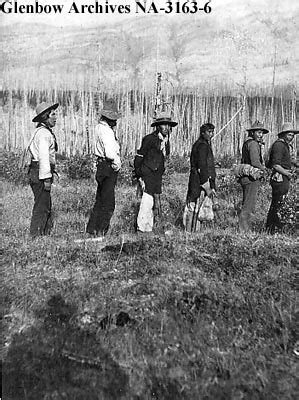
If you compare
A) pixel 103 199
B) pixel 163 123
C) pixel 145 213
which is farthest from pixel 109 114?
pixel 145 213

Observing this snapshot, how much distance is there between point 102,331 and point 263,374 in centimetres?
89

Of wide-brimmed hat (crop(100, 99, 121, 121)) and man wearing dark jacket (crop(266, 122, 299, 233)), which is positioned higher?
wide-brimmed hat (crop(100, 99, 121, 121))

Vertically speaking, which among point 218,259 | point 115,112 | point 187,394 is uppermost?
point 115,112

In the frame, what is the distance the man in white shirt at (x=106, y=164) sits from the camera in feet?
14.4

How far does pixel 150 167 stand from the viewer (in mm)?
4664

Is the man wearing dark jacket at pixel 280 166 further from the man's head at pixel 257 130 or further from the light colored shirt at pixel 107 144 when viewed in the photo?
the light colored shirt at pixel 107 144

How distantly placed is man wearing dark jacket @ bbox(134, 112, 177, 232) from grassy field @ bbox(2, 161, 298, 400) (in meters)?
0.62

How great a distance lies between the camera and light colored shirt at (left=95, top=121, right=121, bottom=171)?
4.37m

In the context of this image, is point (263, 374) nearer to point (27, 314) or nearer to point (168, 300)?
point (168, 300)

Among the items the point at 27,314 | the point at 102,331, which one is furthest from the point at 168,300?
the point at 27,314

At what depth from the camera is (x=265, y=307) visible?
2.69m

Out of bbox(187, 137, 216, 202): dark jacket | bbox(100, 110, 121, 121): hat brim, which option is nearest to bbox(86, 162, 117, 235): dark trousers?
bbox(100, 110, 121, 121): hat brim

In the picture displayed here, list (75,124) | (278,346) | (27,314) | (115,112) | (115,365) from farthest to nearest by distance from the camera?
(75,124) → (115,112) → (27,314) → (278,346) → (115,365)

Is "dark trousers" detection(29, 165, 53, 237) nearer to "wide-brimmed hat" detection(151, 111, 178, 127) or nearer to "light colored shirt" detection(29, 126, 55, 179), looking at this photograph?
"light colored shirt" detection(29, 126, 55, 179)
